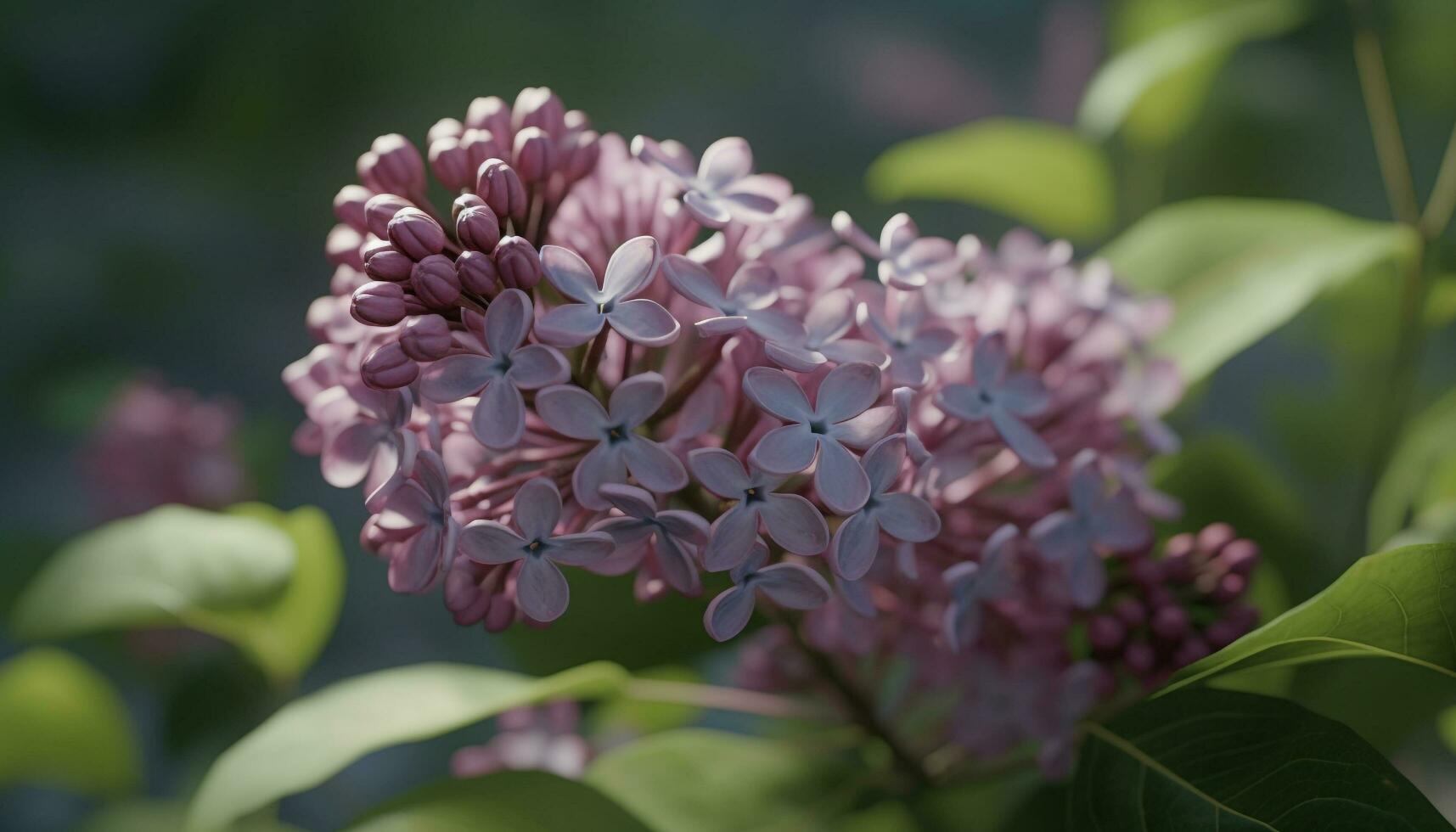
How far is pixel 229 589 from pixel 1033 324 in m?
0.34

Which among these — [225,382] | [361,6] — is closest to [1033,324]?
[361,6]

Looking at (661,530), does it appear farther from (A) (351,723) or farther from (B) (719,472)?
(A) (351,723)

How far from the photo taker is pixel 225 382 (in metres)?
1.42

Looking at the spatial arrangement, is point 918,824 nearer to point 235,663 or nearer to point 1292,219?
point 1292,219

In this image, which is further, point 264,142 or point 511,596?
point 264,142

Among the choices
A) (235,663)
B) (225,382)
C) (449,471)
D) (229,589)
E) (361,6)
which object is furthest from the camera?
(225,382)

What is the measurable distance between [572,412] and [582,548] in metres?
0.04

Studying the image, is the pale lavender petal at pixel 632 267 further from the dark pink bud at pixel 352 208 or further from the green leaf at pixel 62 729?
the green leaf at pixel 62 729

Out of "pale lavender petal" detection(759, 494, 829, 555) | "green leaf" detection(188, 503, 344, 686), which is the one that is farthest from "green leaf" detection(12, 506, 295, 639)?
"pale lavender petal" detection(759, 494, 829, 555)

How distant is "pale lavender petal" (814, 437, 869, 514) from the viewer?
1.07 ft

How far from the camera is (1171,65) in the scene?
0.57 meters

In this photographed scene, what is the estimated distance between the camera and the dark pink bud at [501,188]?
348 millimetres

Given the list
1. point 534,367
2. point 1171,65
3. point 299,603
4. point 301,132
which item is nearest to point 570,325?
point 534,367

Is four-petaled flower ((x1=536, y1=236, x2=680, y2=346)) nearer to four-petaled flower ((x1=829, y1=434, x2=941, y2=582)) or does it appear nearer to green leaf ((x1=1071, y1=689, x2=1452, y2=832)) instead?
four-petaled flower ((x1=829, y1=434, x2=941, y2=582))
